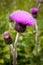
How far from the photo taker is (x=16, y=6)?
4.84 meters

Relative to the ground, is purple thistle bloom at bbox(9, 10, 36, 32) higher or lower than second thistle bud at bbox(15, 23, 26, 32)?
higher

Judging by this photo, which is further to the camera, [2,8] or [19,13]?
[2,8]

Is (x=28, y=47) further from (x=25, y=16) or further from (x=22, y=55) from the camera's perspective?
(x=25, y=16)

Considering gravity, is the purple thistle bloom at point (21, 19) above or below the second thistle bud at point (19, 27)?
above

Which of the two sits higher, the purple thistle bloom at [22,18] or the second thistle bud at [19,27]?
the purple thistle bloom at [22,18]

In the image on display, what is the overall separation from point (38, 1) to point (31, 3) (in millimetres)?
1146

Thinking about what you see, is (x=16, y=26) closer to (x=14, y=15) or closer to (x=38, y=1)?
(x=14, y=15)

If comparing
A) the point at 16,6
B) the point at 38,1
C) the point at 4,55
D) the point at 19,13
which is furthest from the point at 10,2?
the point at 19,13

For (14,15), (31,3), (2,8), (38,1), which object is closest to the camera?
(14,15)

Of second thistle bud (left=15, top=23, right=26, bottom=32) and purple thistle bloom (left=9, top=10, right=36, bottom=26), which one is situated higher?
purple thistle bloom (left=9, top=10, right=36, bottom=26)

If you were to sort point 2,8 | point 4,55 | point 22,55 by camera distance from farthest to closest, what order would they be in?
point 2,8
point 22,55
point 4,55

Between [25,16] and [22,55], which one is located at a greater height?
[25,16]

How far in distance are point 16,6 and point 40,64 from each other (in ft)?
7.27

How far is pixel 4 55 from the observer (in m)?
2.76
